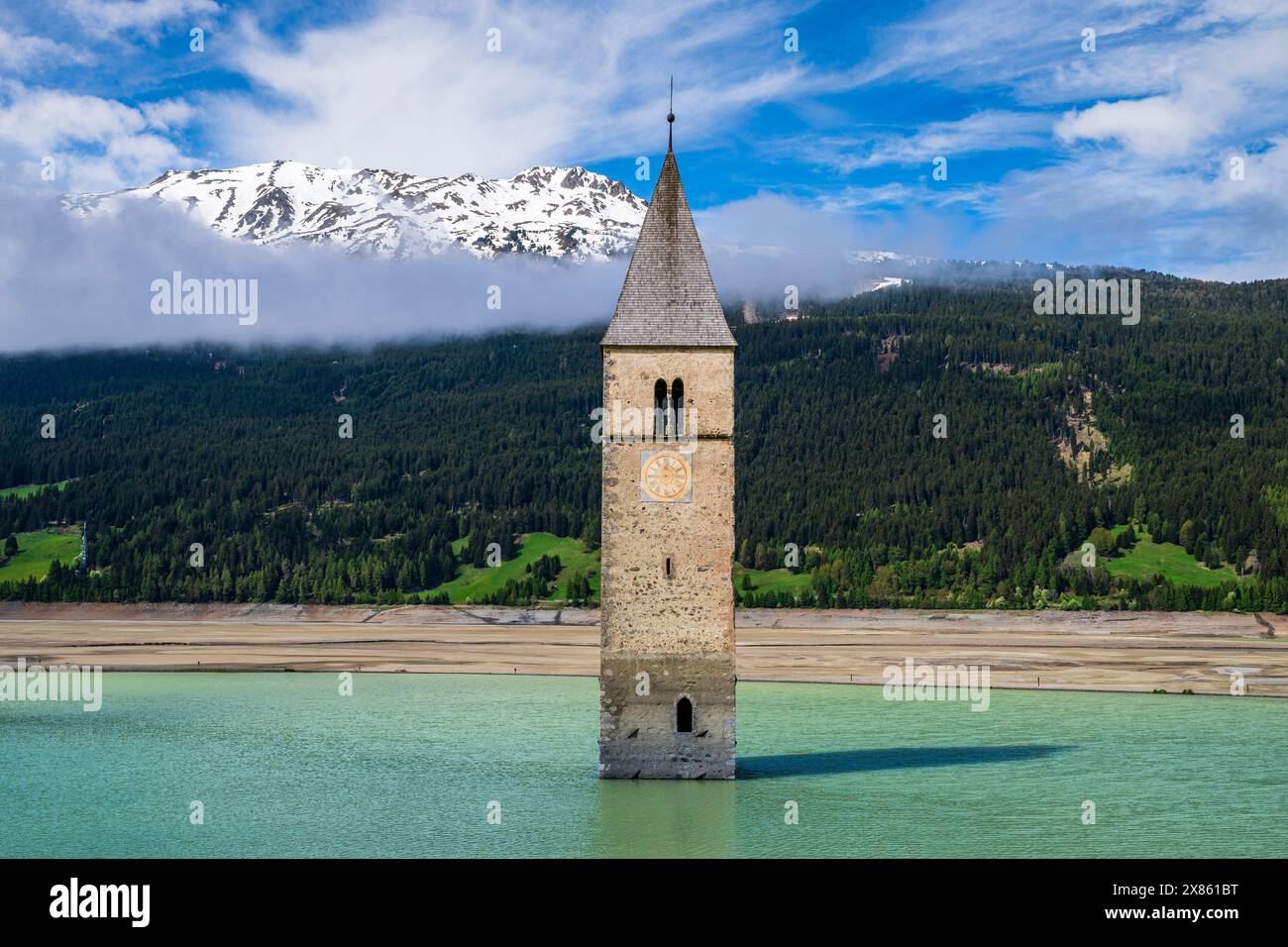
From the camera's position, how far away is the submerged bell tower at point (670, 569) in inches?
1591

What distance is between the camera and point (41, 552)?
182 meters

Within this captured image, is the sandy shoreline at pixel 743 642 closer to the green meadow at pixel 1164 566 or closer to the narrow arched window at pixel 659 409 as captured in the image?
the green meadow at pixel 1164 566

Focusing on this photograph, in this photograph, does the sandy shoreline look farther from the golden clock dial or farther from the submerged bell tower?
the golden clock dial

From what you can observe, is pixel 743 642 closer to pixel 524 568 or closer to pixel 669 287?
pixel 524 568

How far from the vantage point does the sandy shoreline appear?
83125 millimetres

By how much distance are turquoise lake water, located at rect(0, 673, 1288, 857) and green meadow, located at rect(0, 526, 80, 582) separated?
372ft

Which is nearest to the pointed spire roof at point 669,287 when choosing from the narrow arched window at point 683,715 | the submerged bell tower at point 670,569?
the submerged bell tower at point 670,569

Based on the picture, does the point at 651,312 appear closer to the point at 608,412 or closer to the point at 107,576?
the point at 608,412

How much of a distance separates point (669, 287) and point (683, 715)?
12756mm

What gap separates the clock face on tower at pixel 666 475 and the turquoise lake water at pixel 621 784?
8.40 m

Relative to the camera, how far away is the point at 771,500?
18662 centimetres

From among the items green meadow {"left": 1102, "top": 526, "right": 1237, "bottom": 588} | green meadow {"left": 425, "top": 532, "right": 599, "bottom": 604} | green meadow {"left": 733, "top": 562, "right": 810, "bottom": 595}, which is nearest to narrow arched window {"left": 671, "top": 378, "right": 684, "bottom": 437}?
green meadow {"left": 733, "top": 562, "right": 810, "bottom": 595}

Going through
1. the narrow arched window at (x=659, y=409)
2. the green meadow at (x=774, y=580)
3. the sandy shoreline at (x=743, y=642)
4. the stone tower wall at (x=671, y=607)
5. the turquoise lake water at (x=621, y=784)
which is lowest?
the sandy shoreline at (x=743, y=642)

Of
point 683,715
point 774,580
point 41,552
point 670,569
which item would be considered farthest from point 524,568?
point 670,569
